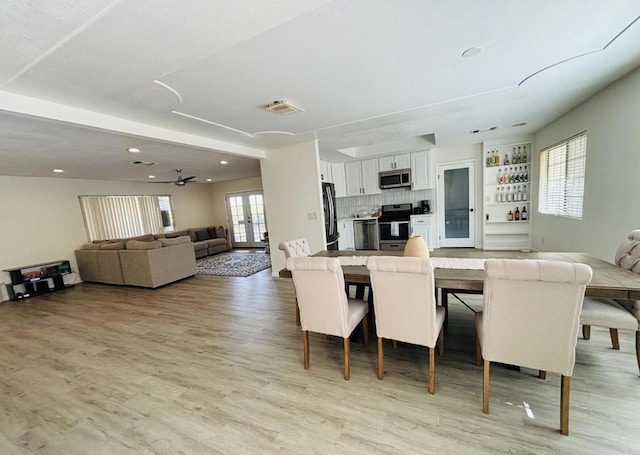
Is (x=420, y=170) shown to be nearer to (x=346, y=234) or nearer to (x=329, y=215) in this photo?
(x=346, y=234)

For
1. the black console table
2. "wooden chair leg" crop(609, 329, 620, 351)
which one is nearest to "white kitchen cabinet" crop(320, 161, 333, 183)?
"wooden chair leg" crop(609, 329, 620, 351)

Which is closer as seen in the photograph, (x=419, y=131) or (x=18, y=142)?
(x=18, y=142)

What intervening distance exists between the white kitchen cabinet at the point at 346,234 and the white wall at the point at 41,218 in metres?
6.13

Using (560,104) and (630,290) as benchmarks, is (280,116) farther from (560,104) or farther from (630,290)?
(560,104)

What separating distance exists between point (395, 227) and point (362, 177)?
149 cm

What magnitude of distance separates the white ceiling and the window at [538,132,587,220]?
2.17 feet

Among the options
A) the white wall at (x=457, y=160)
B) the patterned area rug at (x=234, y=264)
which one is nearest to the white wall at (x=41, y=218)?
the patterned area rug at (x=234, y=264)

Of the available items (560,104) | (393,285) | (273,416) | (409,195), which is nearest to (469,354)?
(393,285)

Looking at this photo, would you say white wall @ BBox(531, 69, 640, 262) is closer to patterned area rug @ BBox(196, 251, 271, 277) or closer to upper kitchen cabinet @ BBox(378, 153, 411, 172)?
upper kitchen cabinet @ BBox(378, 153, 411, 172)

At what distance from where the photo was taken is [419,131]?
415 centimetres

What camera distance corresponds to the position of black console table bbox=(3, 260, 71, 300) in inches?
197

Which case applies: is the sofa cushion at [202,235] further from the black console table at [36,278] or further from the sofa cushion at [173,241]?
the black console table at [36,278]

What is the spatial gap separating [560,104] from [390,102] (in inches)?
93.5

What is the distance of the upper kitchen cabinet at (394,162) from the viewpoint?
19.5 feet
